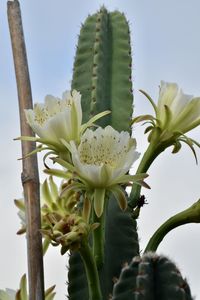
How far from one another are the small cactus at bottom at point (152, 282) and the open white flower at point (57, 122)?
43cm

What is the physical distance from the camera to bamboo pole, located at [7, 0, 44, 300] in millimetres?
1309

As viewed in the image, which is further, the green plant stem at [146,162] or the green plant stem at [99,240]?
the green plant stem at [146,162]

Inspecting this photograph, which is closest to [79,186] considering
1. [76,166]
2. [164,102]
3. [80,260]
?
[76,166]

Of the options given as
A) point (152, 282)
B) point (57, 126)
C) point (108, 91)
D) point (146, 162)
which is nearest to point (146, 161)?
point (146, 162)

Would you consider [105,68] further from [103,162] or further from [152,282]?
[152,282]

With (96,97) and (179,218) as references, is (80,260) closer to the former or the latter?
(179,218)

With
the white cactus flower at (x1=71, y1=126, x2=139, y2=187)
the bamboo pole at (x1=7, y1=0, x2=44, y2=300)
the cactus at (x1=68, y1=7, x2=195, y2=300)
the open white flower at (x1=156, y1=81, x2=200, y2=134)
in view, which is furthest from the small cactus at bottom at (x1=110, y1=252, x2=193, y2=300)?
the open white flower at (x1=156, y1=81, x2=200, y2=134)

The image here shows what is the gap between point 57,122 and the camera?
1.49m

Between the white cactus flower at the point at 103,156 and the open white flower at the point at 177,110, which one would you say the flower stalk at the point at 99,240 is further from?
the open white flower at the point at 177,110

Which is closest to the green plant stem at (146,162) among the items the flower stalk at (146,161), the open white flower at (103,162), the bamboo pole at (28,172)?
the flower stalk at (146,161)

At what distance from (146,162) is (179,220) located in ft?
0.48

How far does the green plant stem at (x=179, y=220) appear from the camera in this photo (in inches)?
58.8

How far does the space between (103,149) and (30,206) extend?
0.19 meters

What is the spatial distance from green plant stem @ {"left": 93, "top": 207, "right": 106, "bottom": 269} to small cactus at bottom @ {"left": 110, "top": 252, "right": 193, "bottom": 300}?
1.05 feet
